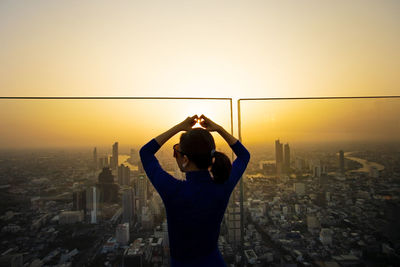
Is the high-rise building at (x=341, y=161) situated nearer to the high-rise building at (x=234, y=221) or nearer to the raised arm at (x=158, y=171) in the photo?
the high-rise building at (x=234, y=221)

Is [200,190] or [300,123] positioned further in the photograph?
[300,123]

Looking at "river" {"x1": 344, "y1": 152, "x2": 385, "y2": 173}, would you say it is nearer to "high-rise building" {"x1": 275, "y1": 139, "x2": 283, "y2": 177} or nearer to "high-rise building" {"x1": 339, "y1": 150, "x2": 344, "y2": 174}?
"high-rise building" {"x1": 339, "y1": 150, "x2": 344, "y2": 174}

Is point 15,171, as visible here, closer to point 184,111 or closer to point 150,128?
point 150,128

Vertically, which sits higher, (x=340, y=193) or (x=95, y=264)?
(x=340, y=193)

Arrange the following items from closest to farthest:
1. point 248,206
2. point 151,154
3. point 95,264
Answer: point 151,154, point 95,264, point 248,206

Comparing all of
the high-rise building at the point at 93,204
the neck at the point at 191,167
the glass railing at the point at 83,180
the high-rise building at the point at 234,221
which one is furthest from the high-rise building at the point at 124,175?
the neck at the point at 191,167

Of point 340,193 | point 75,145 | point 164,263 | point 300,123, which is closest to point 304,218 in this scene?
point 340,193

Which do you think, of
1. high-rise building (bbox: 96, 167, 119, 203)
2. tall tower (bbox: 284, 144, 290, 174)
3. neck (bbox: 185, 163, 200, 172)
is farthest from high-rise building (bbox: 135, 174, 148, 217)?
tall tower (bbox: 284, 144, 290, 174)
